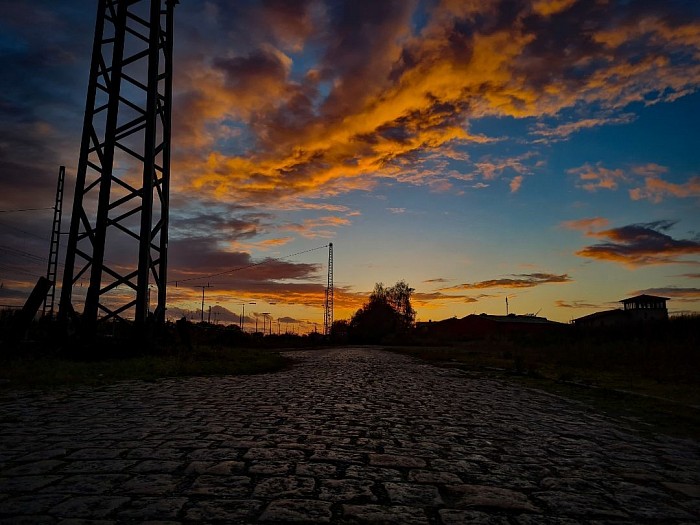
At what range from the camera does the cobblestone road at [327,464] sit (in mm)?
2963

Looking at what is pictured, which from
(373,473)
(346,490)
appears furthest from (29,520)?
(373,473)

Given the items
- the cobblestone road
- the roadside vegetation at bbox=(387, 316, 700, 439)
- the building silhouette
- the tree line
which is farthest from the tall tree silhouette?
the cobblestone road

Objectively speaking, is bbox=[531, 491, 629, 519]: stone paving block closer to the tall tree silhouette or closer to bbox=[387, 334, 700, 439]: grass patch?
bbox=[387, 334, 700, 439]: grass patch

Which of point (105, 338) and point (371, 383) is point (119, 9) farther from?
point (371, 383)

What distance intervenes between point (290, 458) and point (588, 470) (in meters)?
2.52

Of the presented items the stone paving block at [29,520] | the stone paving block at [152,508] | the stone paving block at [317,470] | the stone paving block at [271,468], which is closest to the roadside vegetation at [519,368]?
the stone paving block at [317,470]

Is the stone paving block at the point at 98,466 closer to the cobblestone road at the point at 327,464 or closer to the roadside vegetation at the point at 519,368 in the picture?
the cobblestone road at the point at 327,464

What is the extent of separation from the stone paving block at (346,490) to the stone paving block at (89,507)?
1257 millimetres

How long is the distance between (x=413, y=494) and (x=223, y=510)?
49.3 inches

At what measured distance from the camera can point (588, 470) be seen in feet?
13.5

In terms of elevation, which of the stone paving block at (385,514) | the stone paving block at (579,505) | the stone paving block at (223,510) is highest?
the stone paving block at (223,510)

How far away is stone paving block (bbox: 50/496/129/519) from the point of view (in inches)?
110

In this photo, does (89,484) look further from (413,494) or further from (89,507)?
(413,494)

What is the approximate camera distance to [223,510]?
2.89 m
